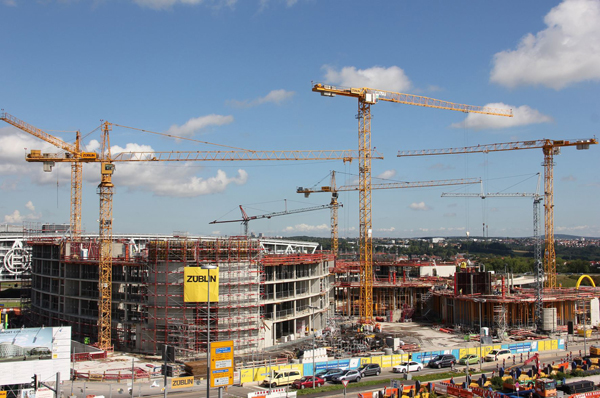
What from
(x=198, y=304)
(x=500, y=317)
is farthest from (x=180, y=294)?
(x=500, y=317)

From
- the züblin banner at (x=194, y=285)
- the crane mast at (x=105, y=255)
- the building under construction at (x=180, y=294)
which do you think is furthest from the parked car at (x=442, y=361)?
the crane mast at (x=105, y=255)

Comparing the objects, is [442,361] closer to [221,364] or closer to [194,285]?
[194,285]

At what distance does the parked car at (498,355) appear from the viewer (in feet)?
165

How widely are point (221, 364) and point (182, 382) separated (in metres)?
13.3

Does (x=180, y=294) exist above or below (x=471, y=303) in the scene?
above

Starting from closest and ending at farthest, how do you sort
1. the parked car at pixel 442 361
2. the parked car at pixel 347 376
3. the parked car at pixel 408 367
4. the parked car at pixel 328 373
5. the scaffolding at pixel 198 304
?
the parked car at pixel 347 376
the parked car at pixel 328 373
the parked car at pixel 408 367
the parked car at pixel 442 361
the scaffolding at pixel 198 304

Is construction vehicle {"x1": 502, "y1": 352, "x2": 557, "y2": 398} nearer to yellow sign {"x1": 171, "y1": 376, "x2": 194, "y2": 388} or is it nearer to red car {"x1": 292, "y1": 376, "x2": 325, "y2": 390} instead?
red car {"x1": 292, "y1": 376, "x2": 325, "y2": 390}

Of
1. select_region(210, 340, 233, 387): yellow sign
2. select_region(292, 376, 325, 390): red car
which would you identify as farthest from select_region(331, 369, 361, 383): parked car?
select_region(210, 340, 233, 387): yellow sign

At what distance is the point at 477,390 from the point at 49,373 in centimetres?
3107

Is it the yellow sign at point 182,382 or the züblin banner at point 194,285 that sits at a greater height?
the züblin banner at point 194,285

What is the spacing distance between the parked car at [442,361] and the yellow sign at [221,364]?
24.2 m

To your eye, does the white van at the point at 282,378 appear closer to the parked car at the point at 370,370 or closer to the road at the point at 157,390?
the road at the point at 157,390

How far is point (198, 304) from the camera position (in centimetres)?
5312

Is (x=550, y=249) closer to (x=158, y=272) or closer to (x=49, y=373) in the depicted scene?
(x=158, y=272)
